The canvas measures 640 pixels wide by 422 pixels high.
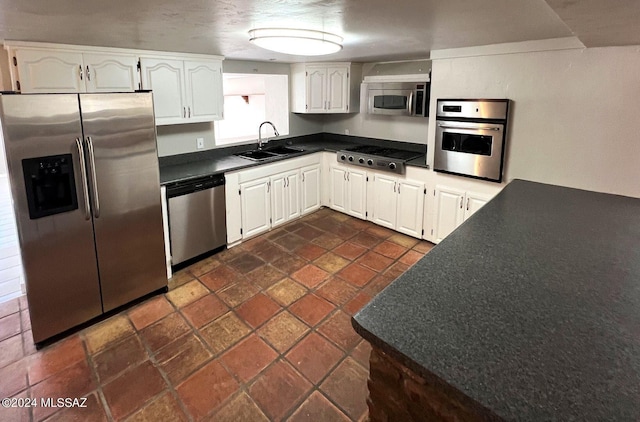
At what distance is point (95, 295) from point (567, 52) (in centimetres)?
414

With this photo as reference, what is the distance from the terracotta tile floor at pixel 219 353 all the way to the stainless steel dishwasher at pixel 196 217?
23 centimetres

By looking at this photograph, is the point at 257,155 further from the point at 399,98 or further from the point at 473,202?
the point at 473,202

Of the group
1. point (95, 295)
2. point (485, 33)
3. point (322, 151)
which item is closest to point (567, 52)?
point (485, 33)

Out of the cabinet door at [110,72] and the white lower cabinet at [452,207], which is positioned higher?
the cabinet door at [110,72]

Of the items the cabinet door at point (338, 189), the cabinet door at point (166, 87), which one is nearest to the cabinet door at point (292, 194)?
the cabinet door at point (338, 189)

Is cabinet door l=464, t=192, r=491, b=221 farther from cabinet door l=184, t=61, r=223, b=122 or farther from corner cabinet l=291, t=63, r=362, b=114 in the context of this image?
cabinet door l=184, t=61, r=223, b=122

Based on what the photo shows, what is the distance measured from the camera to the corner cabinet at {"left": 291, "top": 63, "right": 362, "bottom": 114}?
485 cm

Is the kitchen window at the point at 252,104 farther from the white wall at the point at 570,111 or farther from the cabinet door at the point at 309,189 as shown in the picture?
the white wall at the point at 570,111

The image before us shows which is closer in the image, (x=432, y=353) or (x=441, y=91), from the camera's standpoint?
(x=432, y=353)

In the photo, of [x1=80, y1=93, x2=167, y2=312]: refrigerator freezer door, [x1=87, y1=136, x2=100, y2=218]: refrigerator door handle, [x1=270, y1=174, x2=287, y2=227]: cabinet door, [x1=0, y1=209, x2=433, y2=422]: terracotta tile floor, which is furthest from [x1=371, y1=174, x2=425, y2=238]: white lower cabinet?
[x1=87, y1=136, x2=100, y2=218]: refrigerator door handle

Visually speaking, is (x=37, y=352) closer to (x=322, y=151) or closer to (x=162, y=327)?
(x=162, y=327)

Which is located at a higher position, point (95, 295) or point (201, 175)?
point (201, 175)

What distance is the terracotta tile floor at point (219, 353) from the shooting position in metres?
2.08

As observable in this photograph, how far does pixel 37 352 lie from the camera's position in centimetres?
251
